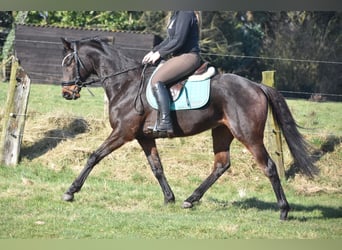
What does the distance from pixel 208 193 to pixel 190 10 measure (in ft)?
10.7

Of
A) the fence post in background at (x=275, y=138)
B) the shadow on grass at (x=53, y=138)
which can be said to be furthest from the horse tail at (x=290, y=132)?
the shadow on grass at (x=53, y=138)

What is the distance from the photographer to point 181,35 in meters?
7.47

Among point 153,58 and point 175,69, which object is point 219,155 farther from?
point 153,58

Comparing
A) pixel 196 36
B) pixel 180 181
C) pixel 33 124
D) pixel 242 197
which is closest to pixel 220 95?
pixel 196 36

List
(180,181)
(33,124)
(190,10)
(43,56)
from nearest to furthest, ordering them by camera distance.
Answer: (190,10)
(180,181)
(33,124)
(43,56)

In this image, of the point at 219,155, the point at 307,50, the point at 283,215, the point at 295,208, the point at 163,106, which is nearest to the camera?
the point at 283,215

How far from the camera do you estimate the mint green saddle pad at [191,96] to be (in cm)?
753

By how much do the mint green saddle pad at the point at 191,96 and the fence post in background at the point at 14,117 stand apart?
3428 mm

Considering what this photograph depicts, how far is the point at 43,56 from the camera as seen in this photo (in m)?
23.4

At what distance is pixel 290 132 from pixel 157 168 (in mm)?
1984

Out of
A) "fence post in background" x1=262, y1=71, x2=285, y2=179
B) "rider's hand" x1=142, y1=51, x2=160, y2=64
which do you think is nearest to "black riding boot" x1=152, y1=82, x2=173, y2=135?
"rider's hand" x1=142, y1=51, x2=160, y2=64

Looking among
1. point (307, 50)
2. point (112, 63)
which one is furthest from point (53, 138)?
point (307, 50)

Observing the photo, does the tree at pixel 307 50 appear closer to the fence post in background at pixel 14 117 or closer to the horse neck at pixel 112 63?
the fence post in background at pixel 14 117
